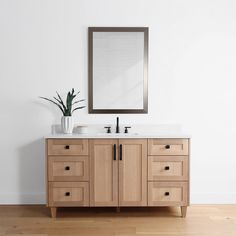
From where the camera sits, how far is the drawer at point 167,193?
3.09m

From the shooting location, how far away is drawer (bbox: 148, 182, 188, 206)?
309 centimetres

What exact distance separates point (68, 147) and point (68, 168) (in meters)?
0.19

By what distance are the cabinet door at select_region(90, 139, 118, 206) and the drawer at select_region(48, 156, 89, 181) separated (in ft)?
0.23

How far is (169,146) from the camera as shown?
3.08m

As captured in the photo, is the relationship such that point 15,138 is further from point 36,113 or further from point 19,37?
point 19,37

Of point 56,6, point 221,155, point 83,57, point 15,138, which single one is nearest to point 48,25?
point 56,6

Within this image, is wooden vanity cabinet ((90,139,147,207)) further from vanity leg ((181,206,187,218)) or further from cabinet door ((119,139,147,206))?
vanity leg ((181,206,187,218))

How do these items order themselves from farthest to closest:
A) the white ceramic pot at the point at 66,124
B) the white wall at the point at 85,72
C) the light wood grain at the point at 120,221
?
the white wall at the point at 85,72 < the white ceramic pot at the point at 66,124 < the light wood grain at the point at 120,221

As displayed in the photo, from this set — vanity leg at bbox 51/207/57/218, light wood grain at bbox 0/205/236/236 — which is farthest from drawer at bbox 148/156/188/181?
vanity leg at bbox 51/207/57/218

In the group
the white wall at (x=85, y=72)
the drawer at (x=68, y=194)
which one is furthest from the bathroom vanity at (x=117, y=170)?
the white wall at (x=85, y=72)

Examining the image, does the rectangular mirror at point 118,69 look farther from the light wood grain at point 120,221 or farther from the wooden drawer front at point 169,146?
the light wood grain at point 120,221

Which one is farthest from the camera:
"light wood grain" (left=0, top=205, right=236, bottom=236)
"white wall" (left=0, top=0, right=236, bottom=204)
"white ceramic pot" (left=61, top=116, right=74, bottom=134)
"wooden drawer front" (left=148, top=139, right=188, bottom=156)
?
"white wall" (left=0, top=0, right=236, bottom=204)

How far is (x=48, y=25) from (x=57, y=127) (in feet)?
3.30

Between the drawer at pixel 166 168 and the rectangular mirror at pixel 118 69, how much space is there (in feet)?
1.98
